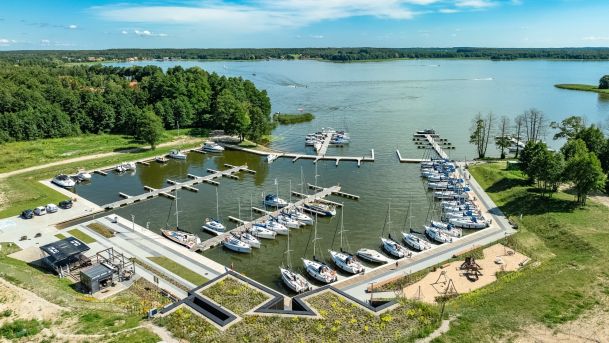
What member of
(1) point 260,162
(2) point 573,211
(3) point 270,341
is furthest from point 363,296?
(1) point 260,162

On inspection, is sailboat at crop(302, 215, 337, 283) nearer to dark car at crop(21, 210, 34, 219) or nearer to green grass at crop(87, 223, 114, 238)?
green grass at crop(87, 223, 114, 238)

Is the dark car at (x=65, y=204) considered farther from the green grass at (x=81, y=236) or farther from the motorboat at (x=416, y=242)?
the motorboat at (x=416, y=242)

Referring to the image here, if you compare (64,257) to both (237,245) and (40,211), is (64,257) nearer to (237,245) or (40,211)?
(237,245)

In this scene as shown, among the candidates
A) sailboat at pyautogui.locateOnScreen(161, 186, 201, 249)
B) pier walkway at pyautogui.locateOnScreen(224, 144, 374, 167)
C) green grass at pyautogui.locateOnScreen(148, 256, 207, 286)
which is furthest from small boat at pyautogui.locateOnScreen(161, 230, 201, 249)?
pier walkway at pyautogui.locateOnScreen(224, 144, 374, 167)

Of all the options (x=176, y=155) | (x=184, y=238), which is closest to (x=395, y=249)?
(x=184, y=238)

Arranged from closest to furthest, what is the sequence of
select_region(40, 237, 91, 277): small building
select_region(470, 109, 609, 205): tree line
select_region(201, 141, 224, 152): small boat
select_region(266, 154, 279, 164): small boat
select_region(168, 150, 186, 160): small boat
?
select_region(40, 237, 91, 277): small building → select_region(470, 109, 609, 205): tree line → select_region(266, 154, 279, 164): small boat → select_region(168, 150, 186, 160): small boat → select_region(201, 141, 224, 152): small boat
